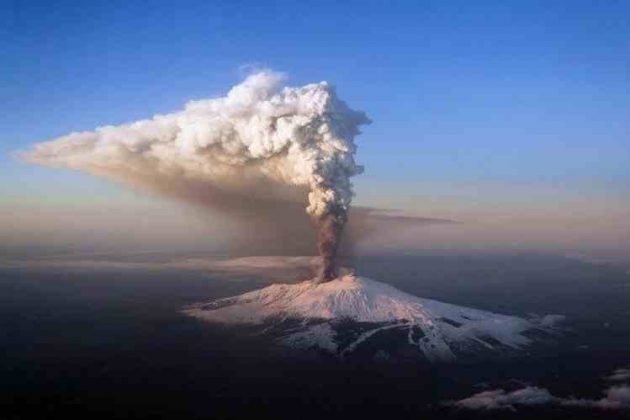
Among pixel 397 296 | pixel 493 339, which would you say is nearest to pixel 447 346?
pixel 493 339

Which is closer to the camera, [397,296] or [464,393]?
[464,393]

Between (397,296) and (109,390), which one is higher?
(397,296)

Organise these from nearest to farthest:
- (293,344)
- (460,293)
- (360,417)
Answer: (360,417) → (293,344) → (460,293)

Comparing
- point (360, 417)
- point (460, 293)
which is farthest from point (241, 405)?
point (460, 293)

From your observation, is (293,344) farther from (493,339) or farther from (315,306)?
(493,339)

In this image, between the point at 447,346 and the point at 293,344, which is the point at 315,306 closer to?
the point at 293,344

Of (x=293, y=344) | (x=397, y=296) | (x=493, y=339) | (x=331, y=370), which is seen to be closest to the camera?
(x=331, y=370)
